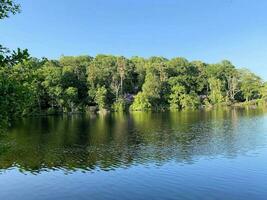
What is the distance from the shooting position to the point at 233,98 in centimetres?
14850

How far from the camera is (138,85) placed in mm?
142250

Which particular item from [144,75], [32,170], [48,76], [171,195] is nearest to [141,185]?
[171,195]

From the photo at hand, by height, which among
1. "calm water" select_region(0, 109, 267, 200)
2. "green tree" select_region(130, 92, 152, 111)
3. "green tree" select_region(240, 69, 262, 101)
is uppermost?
"green tree" select_region(240, 69, 262, 101)

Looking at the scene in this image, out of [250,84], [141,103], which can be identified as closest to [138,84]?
[141,103]

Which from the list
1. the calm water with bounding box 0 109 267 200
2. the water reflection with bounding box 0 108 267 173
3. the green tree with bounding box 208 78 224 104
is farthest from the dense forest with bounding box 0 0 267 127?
the calm water with bounding box 0 109 267 200

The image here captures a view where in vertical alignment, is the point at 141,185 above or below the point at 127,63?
below

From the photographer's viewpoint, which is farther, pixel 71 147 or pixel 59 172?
pixel 71 147

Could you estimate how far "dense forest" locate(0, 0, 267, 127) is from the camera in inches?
4688

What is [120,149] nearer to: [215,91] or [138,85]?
[138,85]

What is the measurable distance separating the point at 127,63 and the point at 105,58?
32.0 feet

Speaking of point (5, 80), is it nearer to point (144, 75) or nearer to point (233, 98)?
point (144, 75)

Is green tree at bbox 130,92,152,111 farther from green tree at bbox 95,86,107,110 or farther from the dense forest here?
green tree at bbox 95,86,107,110

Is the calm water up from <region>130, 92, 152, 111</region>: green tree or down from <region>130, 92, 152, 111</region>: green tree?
down

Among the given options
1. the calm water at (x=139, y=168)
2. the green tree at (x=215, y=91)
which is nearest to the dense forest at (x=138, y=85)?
the green tree at (x=215, y=91)
